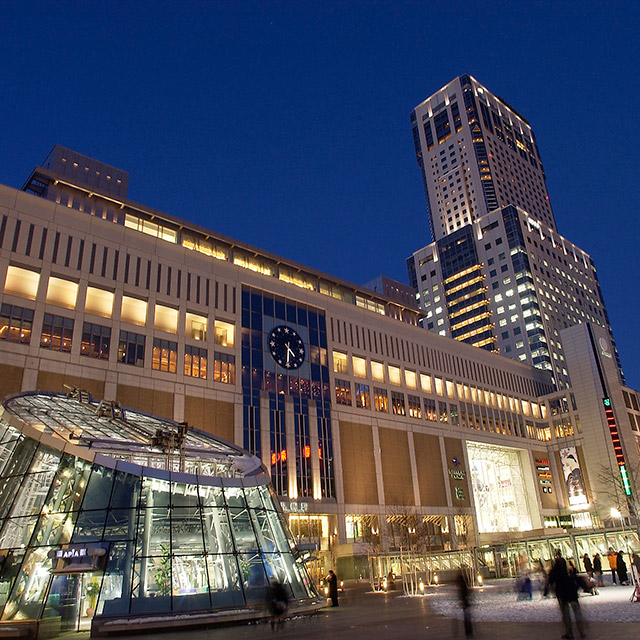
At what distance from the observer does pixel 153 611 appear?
69.7ft

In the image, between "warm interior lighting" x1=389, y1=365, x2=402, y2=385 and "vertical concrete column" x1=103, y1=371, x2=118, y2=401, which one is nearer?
"vertical concrete column" x1=103, y1=371, x2=118, y2=401

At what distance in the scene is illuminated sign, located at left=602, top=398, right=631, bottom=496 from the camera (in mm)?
85625

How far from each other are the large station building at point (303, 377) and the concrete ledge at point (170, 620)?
33376mm

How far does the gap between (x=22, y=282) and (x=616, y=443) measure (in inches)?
3474

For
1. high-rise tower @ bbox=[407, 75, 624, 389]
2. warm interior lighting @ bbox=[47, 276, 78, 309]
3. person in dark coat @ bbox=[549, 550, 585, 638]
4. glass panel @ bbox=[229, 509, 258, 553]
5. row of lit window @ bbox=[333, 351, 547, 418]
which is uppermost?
high-rise tower @ bbox=[407, 75, 624, 389]

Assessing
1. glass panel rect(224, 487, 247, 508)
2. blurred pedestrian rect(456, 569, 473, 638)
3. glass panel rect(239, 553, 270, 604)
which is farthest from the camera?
glass panel rect(224, 487, 247, 508)

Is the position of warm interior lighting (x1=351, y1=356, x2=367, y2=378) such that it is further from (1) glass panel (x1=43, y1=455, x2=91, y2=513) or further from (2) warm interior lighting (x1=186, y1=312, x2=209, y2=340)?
(1) glass panel (x1=43, y1=455, x2=91, y2=513)

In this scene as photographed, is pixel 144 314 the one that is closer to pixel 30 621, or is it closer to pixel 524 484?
pixel 30 621

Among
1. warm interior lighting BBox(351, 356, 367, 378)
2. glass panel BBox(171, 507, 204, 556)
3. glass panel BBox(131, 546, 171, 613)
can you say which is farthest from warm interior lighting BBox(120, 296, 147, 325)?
glass panel BBox(131, 546, 171, 613)

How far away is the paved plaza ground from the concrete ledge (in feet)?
1.45

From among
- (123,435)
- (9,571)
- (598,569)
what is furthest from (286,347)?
(9,571)

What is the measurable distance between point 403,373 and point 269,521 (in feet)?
178

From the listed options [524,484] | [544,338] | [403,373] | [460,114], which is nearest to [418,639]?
[403,373]

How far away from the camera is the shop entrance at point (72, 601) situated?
2120 cm
